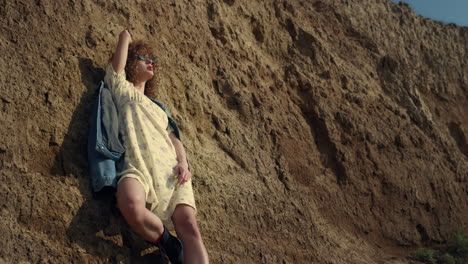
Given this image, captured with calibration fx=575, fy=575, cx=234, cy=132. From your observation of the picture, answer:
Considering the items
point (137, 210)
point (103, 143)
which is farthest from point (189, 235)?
point (103, 143)

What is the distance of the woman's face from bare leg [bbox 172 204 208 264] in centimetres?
122

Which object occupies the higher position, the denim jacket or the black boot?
the denim jacket

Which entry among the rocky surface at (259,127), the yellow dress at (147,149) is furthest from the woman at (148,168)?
the rocky surface at (259,127)

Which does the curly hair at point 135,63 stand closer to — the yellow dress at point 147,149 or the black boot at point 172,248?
the yellow dress at point 147,149

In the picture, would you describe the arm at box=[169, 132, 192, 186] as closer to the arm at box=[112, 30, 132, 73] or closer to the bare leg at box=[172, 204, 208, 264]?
the bare leg at box=[172, 204, 208, 264]

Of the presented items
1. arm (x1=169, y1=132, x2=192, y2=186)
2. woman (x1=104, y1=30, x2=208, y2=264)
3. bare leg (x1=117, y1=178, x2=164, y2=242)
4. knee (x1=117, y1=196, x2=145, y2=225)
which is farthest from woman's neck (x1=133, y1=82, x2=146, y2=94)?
knee (x1=117, y1=196, x2=145, y2=225)

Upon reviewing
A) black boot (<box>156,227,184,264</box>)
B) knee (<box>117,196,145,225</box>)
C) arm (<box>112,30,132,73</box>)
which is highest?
arm (<box>112,30,132,73</box>)

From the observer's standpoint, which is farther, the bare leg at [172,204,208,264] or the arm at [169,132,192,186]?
the arm at [169,132,192,186]

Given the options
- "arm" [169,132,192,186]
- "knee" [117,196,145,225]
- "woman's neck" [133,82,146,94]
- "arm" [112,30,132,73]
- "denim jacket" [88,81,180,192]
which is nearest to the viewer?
"knee" [117,196,145,225]

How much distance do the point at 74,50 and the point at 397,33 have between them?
7.61 m

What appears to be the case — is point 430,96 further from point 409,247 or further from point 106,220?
point 106,220

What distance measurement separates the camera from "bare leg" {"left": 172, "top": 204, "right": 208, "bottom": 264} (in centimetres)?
424

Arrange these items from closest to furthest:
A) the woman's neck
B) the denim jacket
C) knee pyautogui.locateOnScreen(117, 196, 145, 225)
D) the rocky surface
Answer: knee pyautogui.locateOnScreen(117, 196, 145, 225)
the denim jacket
the rocky surface
the woman's neck

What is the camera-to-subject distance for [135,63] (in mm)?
4984
